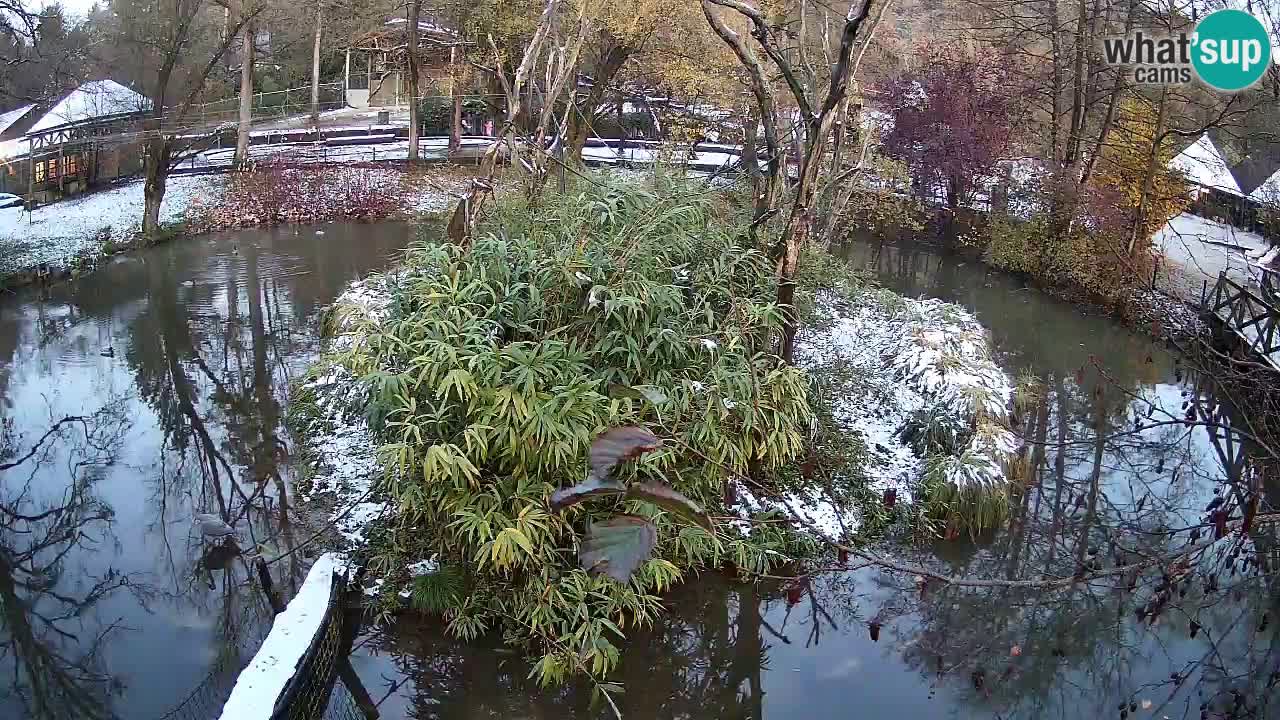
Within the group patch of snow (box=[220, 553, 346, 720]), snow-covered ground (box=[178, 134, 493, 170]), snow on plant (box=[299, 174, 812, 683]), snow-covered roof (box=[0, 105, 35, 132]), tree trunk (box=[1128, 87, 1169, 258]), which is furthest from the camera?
snow-covered ground (box=[178, 134, 493, 170])

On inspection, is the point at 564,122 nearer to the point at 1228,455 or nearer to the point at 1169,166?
the point at 1228,455

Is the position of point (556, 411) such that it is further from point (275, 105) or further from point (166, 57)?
point (275, 105)

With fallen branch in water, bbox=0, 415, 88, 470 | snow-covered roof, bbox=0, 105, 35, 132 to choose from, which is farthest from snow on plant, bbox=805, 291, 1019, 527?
snow-covered roof, bbox=0, 105, 35, 132

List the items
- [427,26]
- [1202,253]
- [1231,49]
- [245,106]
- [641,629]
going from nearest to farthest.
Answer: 1. [641,629]
2. [1231,49]
3. [1202,253]
4. [245,106]
5. [427,26]

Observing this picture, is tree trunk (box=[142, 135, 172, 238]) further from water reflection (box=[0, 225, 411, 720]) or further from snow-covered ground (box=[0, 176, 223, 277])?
water reflection (box=[0, 225, 411, 720])

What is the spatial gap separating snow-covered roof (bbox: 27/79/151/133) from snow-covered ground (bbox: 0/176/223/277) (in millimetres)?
2599

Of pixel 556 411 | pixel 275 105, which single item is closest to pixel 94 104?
pixel 275 105

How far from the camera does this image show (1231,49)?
364 inches

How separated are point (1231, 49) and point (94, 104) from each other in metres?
20.5

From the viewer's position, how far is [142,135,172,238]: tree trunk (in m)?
14.6

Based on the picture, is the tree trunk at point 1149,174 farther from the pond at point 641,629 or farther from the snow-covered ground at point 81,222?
the snow-covered ground at point 81,222

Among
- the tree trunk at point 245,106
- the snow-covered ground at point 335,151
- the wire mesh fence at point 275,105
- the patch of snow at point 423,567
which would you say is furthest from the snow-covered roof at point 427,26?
the patch of snow at point 423,567

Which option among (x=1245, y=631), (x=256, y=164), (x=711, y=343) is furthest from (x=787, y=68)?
(x=256, y=164)

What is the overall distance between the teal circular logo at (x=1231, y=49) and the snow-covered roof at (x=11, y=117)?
18805 millimetres
